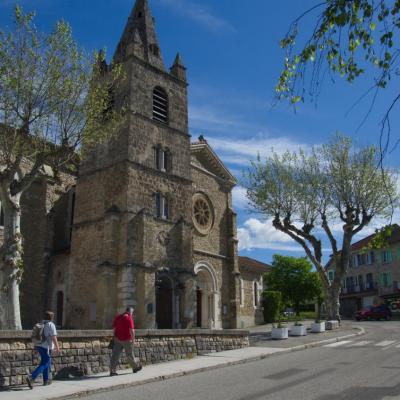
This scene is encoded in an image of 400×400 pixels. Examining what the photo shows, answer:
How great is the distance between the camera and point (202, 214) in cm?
2911

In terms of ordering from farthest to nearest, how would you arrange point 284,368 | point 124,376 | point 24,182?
1. point 24,182
2. point 284,368
3. point 124,376

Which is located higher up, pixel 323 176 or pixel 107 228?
pixel 323 176

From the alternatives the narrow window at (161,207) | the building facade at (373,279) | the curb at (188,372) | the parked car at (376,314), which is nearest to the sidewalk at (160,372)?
the curb at (188,372)

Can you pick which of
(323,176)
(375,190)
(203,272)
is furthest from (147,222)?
(375,190)

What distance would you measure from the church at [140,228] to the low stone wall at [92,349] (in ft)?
20.0

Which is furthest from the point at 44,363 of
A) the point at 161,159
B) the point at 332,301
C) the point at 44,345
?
the point at 332,301

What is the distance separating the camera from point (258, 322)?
3325cm

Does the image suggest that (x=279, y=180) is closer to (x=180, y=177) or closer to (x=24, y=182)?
(x=180, y=177)

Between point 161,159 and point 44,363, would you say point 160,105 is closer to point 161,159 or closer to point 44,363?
point 161,159

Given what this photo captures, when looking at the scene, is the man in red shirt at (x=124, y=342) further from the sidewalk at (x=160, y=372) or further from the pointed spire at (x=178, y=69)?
the pointed spire at (x=178, y=69)

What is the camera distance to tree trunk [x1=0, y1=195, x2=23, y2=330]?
42.3ft

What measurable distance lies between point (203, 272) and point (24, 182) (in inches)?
622

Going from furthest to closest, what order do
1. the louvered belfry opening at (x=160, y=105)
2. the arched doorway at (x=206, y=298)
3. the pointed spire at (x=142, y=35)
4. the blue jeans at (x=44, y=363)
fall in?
the arched doorway at (x=206, y=298), the pointed spire at (x=142, y=35), the louvered belfry opening at (x=160, y=105), the blue jeans at (x=44, y=363)

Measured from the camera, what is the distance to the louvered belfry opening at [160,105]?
2639 cm
